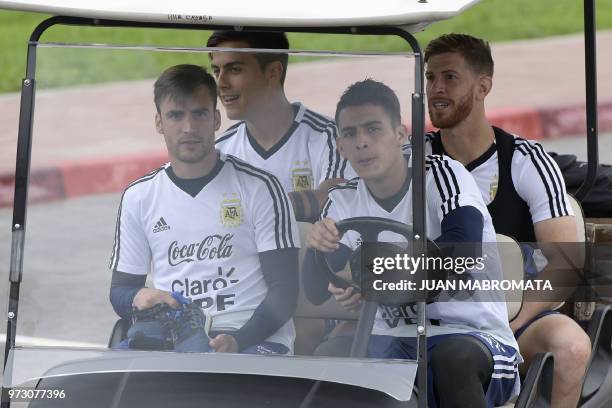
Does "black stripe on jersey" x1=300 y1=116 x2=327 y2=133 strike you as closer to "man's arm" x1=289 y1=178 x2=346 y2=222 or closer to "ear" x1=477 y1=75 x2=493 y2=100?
"man's arm" x1=289 y1=178 x2=346 y2=222

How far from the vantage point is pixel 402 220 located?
257 cm

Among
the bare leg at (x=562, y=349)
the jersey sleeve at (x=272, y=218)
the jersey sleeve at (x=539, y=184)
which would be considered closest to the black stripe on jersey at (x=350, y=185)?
the jersey sleeve at (x=272, y=218)

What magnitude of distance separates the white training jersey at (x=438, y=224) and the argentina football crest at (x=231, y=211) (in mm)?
178

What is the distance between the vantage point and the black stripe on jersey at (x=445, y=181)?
2.88 m

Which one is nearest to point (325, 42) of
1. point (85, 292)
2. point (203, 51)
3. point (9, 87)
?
point (203, 51)

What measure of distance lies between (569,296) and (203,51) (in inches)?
67.6

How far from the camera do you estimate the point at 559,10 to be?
1169 centimetres

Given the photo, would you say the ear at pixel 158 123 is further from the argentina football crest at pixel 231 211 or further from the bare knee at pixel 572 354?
the bare knee at pixel 572 354

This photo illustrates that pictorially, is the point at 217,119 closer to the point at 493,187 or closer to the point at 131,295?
the point at 131,295

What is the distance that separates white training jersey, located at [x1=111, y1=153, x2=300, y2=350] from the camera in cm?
256

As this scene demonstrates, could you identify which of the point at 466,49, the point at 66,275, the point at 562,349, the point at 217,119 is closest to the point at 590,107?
the point at 466,49

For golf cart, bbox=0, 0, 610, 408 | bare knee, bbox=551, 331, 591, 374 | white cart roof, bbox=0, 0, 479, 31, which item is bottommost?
bare knee, bbox=551, 331, 591, 374

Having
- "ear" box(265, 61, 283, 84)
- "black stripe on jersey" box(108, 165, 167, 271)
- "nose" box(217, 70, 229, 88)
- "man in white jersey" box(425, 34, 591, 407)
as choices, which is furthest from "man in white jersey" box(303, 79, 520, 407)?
"man in white jersey" box(425, 34, 591, 407)

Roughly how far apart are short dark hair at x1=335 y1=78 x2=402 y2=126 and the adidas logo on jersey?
424 millimetres
